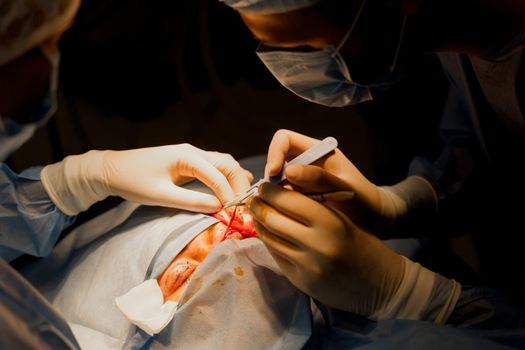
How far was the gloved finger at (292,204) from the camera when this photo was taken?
147cm

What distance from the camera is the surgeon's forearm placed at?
2.94 ft

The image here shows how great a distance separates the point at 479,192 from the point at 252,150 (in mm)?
1078

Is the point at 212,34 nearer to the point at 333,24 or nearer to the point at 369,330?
the point at 333,24

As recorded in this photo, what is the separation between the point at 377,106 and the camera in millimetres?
2695

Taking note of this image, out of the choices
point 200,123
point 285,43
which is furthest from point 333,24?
point 200,123

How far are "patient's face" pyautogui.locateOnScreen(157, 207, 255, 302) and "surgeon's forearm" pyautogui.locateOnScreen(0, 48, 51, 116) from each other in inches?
31.1

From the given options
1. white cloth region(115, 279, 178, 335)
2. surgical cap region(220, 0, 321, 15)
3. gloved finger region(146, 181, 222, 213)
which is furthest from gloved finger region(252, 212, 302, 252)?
surgical cap region(220, 0, 321, 15)

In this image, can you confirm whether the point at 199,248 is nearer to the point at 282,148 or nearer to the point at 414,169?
the point at 282,148

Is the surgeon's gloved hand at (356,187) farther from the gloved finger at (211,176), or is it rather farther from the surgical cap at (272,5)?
the surgical cap at (272,5)

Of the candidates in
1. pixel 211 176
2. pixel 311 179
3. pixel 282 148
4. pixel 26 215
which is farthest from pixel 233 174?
pixel 26 215

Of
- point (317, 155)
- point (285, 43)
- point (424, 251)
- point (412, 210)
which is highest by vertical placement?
point (285, 43)

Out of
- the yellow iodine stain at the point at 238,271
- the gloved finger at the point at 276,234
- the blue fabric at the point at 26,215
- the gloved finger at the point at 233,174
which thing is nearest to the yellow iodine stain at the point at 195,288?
the yellow iodine stain at the point at 238,271

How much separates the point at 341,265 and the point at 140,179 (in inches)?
27.5

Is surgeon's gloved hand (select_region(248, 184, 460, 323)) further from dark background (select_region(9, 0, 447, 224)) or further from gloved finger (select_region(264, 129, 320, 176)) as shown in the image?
dark background (select_region(9, 0, 447, 224))
